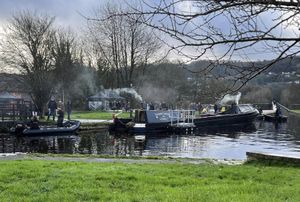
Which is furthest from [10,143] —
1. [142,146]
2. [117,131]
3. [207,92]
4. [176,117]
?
[207,92]

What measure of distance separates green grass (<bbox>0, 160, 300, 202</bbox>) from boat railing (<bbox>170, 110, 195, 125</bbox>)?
31.7 metres

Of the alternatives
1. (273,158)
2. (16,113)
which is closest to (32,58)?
(16,113)

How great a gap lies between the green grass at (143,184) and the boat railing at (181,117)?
31659 mm

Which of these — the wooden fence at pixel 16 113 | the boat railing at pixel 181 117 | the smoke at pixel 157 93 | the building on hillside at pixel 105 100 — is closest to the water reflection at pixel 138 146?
the wooden fence at pixel 16 113

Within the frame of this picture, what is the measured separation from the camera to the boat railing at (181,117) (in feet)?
141

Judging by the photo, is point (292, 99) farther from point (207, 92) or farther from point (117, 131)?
point (207, 92)

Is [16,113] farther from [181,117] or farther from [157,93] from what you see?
[157,93]

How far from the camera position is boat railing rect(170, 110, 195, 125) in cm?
4291

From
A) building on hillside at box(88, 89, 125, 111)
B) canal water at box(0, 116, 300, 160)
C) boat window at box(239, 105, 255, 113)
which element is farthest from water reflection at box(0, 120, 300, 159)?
building on hillside at box(88, 89, 125, 111)

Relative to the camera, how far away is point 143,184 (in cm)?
845

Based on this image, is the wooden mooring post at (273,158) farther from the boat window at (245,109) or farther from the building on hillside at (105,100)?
the building on hillside at (105,100)

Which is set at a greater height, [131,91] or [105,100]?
[131,91]

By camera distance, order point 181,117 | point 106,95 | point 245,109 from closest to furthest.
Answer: point 181,117 < point 245,109 < point 106,95

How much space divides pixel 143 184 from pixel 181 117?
3526 centimetres
